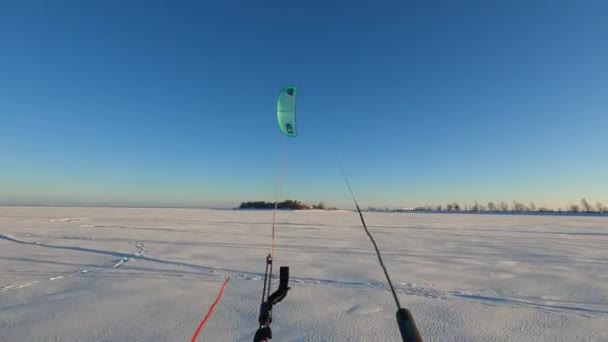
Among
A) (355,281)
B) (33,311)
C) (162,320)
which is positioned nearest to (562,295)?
(355,281)

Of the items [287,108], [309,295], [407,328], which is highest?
[287,108]

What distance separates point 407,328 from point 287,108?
4.45m

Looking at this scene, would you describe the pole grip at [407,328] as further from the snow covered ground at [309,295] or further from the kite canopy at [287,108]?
the kite canopy at [287,108]

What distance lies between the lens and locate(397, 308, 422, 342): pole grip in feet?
4.32

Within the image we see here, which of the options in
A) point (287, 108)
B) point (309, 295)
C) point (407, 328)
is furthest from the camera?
point (287, 108)

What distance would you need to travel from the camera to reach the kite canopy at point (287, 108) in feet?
17.7

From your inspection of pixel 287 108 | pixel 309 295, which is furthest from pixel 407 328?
pixel 287 108

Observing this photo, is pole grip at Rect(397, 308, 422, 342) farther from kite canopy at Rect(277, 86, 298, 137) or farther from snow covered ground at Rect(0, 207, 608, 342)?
kite canopy at Rect(277, 86, 298, 137)

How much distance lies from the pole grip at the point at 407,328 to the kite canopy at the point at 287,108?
13.9 ft

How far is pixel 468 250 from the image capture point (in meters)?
7.82

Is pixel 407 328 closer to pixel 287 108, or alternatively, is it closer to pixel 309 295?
pixel 309 295

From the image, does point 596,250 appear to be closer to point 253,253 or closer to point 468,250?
point 468,250

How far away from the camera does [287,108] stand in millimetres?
5414

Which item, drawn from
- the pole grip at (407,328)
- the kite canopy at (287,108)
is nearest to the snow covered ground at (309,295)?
the pole grip at (407,328)
